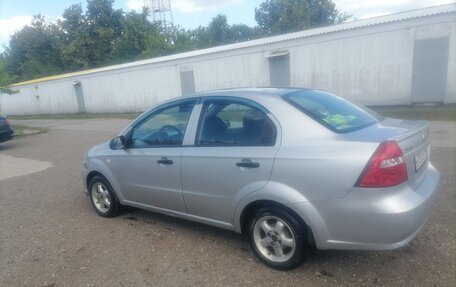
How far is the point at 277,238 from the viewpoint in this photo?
322cm

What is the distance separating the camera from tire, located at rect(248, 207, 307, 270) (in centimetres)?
308

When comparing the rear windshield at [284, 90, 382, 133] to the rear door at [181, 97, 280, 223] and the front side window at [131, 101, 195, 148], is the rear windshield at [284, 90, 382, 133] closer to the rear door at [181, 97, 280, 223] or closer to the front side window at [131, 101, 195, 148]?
the rear door at [181, 97, 280, 223]

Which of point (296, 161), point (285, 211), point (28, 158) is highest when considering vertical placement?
point (296, 161)

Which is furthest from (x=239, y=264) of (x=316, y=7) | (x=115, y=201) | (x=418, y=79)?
(x=316, y=7)

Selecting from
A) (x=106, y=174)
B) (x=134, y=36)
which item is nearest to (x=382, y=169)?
(x=106, y=174)

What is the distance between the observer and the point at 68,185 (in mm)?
6664

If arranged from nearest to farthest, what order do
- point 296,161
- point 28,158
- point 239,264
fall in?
point 296,161
point 239,264
point 28,158

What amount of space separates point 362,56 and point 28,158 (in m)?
13.0

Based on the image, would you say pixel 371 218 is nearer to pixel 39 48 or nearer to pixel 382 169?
pixel 382 169

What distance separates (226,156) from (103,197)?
2.36 meters

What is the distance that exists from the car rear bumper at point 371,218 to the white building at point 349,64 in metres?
13.1

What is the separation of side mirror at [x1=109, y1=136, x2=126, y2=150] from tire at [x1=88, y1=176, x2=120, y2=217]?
529mm

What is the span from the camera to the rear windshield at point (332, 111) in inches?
Result: 126

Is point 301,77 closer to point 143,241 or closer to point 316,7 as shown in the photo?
point 143,241
